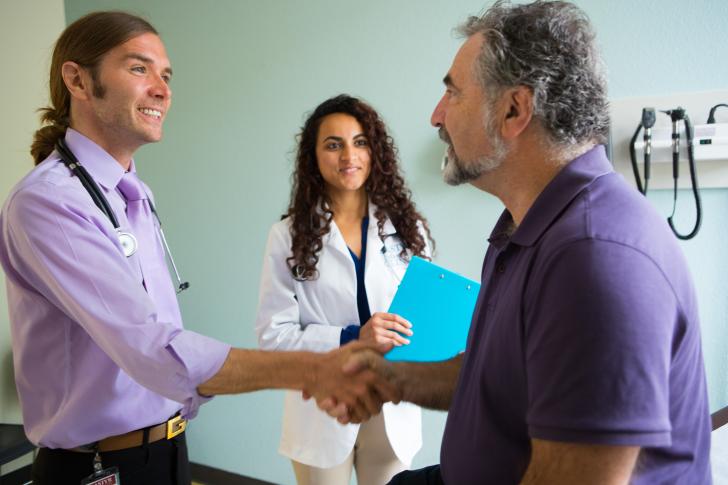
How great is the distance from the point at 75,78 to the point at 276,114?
1.17m

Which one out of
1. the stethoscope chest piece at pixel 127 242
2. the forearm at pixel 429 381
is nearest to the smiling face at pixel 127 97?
the stethoscope chest piece at pixel 127 242

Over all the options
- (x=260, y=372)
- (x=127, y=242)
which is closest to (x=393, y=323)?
(x=260, y=372)

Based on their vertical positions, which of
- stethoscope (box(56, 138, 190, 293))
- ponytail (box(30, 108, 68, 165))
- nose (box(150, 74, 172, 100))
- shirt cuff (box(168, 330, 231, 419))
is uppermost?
nose (box(150, 74, 172, 100))

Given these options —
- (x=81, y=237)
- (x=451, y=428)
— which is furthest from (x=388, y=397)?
(x=81, y=237)

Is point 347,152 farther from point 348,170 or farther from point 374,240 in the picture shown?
point 374,240

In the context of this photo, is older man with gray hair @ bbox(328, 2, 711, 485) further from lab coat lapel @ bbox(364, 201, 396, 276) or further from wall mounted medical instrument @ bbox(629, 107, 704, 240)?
wall mounted medical instrument @ bbox(629, 107, 704, 240)

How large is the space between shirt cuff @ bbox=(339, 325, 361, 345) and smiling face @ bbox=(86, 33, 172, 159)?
0.79m

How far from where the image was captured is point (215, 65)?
2637mm

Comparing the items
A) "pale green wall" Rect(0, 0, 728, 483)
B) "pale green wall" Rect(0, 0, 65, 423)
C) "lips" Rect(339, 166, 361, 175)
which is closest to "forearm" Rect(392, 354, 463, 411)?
"lips" Rect(339, 166, 361, 175)

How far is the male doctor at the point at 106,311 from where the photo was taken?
114 centimetres

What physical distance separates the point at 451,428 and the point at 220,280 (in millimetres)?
1972

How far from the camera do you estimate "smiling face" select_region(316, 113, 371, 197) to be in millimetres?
1818

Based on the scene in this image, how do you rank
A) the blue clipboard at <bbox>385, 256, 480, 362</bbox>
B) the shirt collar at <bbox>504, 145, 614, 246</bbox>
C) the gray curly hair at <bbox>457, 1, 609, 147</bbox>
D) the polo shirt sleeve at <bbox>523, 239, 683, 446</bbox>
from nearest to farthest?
the polo shirt sleeve at <bbox>523, 239, 683, 446</bbox> → the shirt collar at <bbox>504, 145, 614, 246</bbox> → the gray curly hair at <bbox>457, 1, 609, 147</bbox> → the blue clipboard at <bbox>385, 256, 480, 362</bbox>

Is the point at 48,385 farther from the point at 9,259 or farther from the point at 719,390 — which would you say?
the point at 719,390
